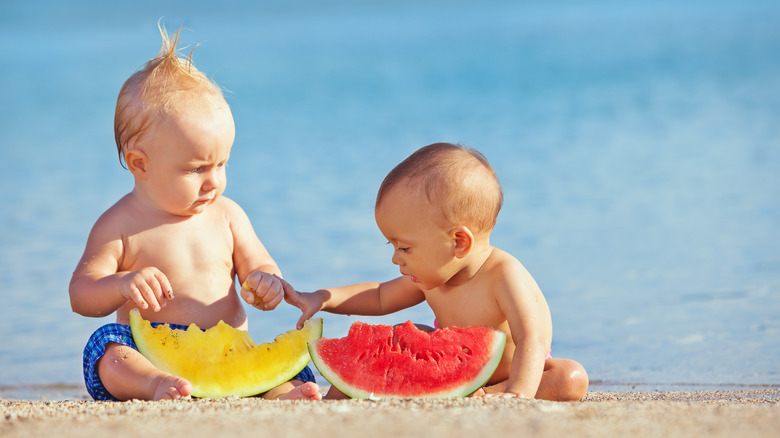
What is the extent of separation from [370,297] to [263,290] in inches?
23.6

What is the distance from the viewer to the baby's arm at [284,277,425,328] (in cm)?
397

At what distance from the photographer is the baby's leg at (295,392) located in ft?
10.9

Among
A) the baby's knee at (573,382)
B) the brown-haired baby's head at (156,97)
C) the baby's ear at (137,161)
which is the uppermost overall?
the brown-haired baby's head at (156,97)

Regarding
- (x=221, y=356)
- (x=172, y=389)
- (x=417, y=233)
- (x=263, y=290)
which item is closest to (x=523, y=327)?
(x=417, y=233)

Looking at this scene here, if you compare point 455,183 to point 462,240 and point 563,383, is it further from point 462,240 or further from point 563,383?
point 563,383

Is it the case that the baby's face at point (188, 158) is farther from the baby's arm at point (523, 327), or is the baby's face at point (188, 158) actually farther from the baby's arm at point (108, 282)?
the baby's arm at point (523, 327)

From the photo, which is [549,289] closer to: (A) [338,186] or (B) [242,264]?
(B) [242,264]

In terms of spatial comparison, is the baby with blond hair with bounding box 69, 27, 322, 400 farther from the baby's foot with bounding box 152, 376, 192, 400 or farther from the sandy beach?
the sandy beach

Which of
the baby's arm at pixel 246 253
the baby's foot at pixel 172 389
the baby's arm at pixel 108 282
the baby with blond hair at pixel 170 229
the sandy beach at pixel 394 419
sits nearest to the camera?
the sandy beach at pixel 394 419

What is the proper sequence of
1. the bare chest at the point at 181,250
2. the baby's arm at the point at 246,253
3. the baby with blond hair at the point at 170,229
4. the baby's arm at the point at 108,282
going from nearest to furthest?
the baby's arm at the point at 108,282
the baby with blond hair at the point at 170,229
the bare chest at the point at 181,250
the baby's arm at the point at 246,253

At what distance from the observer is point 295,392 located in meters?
3.40

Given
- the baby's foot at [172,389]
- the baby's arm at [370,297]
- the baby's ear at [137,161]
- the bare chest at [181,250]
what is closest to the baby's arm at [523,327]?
the baby's arm at [370,297]

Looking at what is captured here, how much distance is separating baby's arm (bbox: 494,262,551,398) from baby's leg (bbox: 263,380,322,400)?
2.37ft

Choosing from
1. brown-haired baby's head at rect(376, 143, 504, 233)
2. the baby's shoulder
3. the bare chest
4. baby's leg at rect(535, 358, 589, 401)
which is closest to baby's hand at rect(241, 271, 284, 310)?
the bare chest
